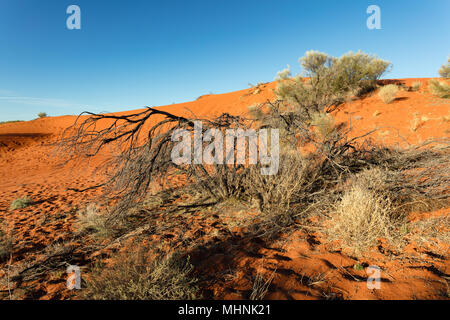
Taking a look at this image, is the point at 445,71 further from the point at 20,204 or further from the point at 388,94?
the point at 20,204

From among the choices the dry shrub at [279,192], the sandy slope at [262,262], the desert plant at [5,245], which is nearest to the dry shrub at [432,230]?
the sandy slope at [262,262]

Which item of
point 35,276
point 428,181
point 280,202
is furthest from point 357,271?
point 35,276

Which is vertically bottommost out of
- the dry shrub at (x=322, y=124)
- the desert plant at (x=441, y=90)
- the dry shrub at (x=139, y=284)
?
the dry shrub at (x=139, y=284)

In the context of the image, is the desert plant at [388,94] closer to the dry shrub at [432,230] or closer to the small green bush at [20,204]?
the dry shrub at [432,230]

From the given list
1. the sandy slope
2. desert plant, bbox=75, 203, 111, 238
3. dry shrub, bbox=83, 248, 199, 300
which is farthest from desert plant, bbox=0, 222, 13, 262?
dry shrub, bbox=83, 248, 199, 300

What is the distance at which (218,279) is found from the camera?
2.04 metres

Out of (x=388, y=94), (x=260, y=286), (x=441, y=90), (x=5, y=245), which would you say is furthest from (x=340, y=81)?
(x=5, y=245)

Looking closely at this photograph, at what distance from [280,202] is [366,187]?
1319mm

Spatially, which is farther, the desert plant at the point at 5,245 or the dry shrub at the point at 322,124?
the dry shrub at the point at 322,124

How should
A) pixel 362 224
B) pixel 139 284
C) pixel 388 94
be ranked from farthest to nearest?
pixel 388 94 → pixel 362 224 → pixel 139 284

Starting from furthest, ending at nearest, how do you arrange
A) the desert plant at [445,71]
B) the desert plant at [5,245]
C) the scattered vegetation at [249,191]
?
1. the desert plant at [445,71]
2. the desert plant at [5,245]
3. the scattered vegetation at [249,191]

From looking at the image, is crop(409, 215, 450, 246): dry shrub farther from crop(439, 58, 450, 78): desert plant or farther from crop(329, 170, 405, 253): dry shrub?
crop(439, 58, 450, 78): desert plant
